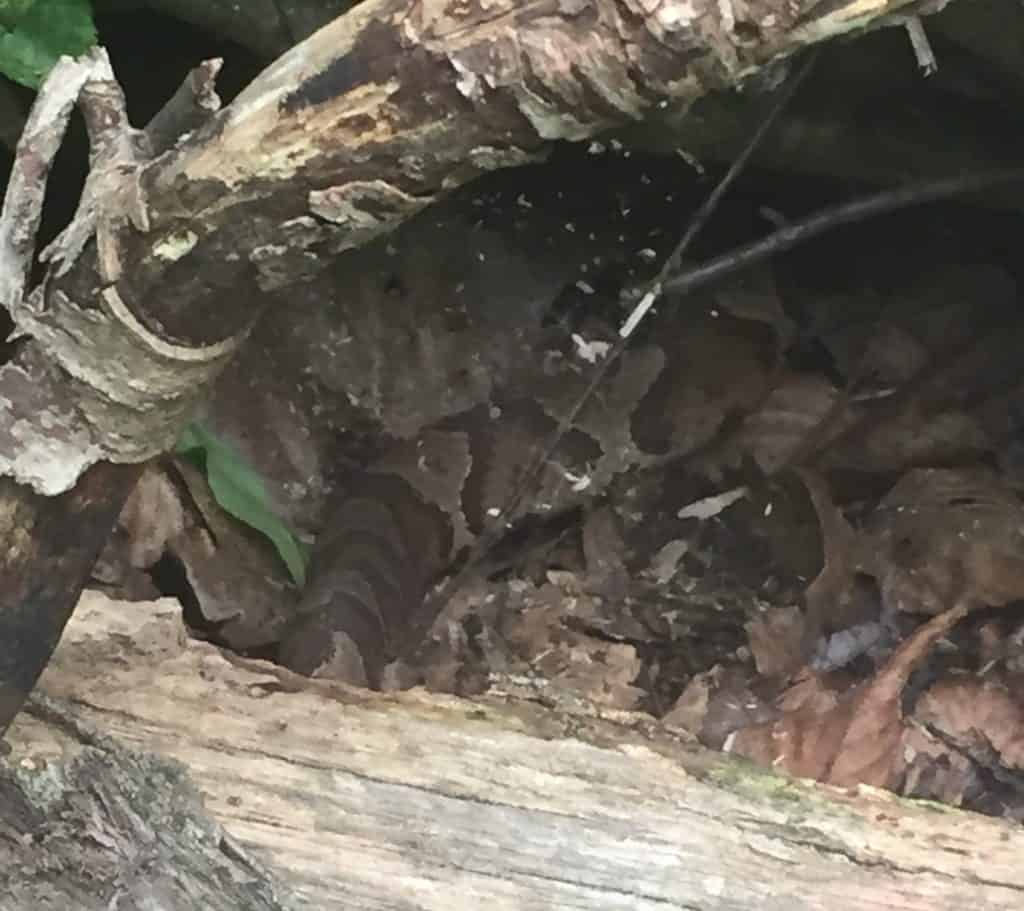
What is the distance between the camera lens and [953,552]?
5.27 ft

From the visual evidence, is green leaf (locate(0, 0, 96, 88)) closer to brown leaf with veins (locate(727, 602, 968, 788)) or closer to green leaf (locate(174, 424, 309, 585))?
green leaf (locate(174, 424, 309, 585))

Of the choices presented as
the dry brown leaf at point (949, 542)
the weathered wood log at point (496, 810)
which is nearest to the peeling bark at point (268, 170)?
the weathered wood log at point (496, 810)

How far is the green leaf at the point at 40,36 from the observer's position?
4.14ft

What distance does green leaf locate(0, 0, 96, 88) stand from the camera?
126 cm

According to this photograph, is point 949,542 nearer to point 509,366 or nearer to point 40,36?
point 509,366

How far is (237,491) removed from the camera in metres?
1.62

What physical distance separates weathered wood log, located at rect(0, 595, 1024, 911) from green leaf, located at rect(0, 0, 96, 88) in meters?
0.58

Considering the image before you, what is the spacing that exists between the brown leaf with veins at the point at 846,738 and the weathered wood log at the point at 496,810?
0.67 feet

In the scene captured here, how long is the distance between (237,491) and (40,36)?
23.0 inches

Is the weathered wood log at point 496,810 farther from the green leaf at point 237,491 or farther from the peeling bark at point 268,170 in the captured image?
the green leaf at point 237,491

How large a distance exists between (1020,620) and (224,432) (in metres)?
1.13

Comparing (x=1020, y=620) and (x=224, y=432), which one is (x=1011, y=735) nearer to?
(x=1020, y=620)

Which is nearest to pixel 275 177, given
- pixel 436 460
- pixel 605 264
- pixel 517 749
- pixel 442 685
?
pixel 517 749

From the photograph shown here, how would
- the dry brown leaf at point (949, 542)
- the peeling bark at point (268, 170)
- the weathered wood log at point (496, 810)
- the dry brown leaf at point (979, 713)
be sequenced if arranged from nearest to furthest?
1. the peeling bark at point (268, 170)
2. the weathered wood log at point (496, 810)
3. the dry brown leaf at point (979, 713)
4. the dry brown leaf at point (949, 542)
